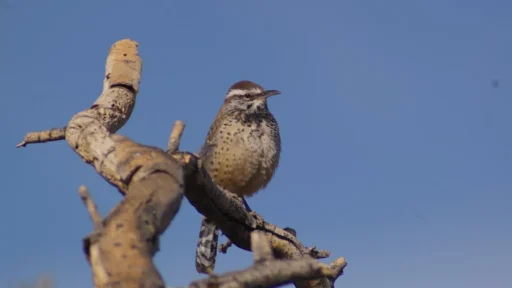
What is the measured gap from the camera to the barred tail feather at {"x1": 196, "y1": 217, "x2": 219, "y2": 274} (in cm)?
594

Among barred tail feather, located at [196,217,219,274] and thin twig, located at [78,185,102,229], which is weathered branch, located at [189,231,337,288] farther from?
barred tail feather, located at [196,217,219,274]

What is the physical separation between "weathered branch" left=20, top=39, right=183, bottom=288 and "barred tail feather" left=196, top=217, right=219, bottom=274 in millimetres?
1922

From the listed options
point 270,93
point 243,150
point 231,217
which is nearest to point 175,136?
point 231,217

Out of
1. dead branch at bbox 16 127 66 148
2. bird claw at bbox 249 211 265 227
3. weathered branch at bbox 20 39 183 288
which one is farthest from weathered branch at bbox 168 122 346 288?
dead branch at bbox 16 127 66 148

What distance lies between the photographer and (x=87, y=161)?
11.6 ft

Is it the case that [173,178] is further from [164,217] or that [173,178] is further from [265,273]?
[265,273]

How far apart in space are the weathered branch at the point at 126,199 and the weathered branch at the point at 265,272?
160 millimetres

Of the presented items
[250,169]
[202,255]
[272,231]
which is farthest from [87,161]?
[250,169]

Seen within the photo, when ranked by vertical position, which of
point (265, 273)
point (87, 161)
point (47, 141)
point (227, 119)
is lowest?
point (265, 273)

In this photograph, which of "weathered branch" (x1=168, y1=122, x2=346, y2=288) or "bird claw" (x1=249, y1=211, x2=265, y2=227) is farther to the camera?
"bird claw" (x1=249, y1=211, x2=265, y2=227)

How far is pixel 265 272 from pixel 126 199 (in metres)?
0.56

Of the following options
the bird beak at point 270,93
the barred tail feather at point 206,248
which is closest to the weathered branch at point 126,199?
the barred tail feather at point 206,248

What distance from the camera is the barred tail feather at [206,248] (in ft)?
19.5

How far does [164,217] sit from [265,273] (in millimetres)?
486
